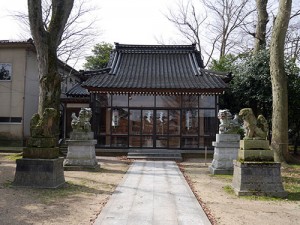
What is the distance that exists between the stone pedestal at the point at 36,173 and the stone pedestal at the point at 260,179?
15.4 ft

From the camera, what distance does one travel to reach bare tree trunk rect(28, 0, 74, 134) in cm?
1419

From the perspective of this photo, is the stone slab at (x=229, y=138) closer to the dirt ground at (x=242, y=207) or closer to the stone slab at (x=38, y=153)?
the dirt ground at (x=242, y=207)

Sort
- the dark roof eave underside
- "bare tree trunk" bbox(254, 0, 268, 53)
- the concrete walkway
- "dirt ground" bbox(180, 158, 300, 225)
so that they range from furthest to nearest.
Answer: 1. "bare tree trunk" bbox(254, 0, 268, 53)
2. the dark roof eave underside
3. "dirt ground" bbox(180, 158, 300, 225)
4. the concrete walkway

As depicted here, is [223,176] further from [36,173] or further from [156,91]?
[156,91]

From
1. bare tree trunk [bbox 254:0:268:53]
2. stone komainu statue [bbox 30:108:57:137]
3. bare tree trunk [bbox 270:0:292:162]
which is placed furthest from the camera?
bare tree trunk [bbox 254:0:268:53]

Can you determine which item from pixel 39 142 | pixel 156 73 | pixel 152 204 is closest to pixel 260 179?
pixel 152 204

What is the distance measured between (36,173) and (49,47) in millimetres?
7554

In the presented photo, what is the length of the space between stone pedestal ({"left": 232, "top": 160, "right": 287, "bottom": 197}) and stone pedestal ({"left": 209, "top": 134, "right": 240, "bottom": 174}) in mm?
4054

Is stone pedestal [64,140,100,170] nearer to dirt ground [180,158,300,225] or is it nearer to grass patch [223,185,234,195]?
dirt ground [180,158,300,225]

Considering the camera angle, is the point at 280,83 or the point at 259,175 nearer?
the point at 259,175

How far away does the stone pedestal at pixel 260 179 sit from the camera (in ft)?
27.3

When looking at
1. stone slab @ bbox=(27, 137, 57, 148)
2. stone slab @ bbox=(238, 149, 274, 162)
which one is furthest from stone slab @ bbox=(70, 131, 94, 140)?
stone slab @ bbox=(238, 149, 274, 162)

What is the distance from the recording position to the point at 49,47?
1473cm

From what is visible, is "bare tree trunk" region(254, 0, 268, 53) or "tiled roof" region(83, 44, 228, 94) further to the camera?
"bare tree trunk" region(254, 0, 268, 53)
